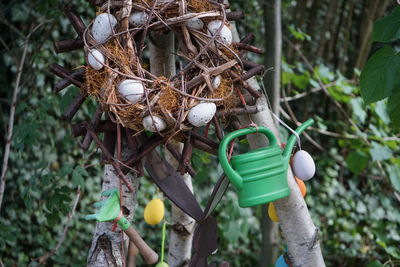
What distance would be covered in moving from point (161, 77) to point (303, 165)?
1.05ft

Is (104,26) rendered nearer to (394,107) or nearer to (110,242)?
(110,242)

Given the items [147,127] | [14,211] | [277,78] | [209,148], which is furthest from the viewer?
[14,211]

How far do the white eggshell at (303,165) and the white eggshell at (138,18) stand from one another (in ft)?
1.24

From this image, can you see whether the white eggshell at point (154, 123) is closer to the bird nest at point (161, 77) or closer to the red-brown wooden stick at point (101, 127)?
the bird nest at point (161, 77)

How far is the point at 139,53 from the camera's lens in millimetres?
899

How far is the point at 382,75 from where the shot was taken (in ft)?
3.42

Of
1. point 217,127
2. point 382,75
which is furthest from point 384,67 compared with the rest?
point 217,127

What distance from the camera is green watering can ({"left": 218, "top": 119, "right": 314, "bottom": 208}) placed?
2.93 ft

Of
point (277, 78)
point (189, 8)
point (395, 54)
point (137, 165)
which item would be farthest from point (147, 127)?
point (277, 78)

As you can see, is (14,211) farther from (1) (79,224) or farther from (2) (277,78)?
(2) (277,78)

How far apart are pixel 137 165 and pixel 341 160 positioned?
234 cm

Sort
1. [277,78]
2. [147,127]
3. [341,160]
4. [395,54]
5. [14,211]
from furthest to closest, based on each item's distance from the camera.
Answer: [341,160] → [14,211] → [277,78] → [395,54] → [147,127]

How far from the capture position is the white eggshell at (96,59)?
0.86 metres

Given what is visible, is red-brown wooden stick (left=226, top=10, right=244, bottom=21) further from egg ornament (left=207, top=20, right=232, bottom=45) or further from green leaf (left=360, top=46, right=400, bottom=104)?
green leaf (left=360, top=46, right=400, bottom=104)
